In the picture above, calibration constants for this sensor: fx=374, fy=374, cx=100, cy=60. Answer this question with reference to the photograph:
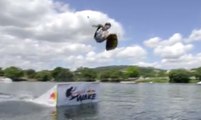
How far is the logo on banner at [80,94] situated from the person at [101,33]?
3521 centimetres

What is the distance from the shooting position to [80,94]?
50656 mm

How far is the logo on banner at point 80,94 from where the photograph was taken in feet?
160

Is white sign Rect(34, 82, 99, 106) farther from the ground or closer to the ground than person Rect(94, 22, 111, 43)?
closer to the ground

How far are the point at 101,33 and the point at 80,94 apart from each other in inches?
1491

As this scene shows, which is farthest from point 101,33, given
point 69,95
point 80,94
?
point 80,94

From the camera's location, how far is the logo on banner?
160 feet

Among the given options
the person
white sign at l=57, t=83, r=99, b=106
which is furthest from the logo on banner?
the person

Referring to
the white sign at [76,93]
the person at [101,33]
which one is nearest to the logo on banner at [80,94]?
the white sign at [76,93]

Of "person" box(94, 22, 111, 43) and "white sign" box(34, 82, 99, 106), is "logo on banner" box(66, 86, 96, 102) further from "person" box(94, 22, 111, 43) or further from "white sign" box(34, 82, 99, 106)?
"person" box(94, 22, 111, 43)

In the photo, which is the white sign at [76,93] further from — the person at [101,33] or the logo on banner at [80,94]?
the person at [101,33]

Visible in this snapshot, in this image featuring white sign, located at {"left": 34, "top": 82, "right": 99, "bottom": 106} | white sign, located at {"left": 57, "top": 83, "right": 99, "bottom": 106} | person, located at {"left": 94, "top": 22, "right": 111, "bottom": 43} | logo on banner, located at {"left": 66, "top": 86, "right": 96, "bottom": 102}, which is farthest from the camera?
logo on banner, located at {"left": 66, "top": 86, "right": 96, "bottom": 102}

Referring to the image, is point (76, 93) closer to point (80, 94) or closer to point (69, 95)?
point (80, 94)

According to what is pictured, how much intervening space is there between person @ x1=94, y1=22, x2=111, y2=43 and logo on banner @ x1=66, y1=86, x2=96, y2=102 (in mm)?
35215

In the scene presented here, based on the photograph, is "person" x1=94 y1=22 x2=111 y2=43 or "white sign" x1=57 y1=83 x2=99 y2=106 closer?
"person" x1=94 y1=22 x2=111 y2=43
